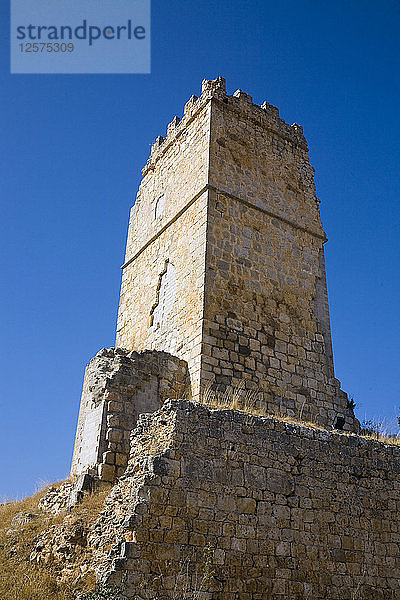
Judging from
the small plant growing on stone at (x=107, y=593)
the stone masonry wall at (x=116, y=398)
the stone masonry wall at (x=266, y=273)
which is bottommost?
the small plant growing on stone at (x=107, y=593)

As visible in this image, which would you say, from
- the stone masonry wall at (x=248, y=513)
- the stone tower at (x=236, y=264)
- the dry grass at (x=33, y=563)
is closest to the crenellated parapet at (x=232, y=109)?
the stone tower at (x=236, y=264)

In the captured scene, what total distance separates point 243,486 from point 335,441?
5.51 ft

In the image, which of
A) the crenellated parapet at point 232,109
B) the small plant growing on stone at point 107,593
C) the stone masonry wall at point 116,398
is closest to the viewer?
the small plant growing on stone at point 107,593

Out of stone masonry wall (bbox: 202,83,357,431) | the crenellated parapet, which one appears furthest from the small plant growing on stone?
the crenellated parapet

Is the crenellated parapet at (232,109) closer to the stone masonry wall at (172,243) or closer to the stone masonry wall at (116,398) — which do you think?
the stone masonry wall at (172,243)

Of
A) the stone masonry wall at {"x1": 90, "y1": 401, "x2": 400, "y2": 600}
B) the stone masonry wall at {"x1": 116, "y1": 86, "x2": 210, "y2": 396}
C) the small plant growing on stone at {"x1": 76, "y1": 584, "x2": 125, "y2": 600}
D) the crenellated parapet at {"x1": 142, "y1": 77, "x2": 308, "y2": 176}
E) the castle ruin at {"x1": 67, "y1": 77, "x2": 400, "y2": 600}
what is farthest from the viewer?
the crenellated parapet at {"x1": 142, "y1": 77, "x2": 308, "y2": 176}

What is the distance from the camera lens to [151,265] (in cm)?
1345

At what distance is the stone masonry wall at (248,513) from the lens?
6289 mm

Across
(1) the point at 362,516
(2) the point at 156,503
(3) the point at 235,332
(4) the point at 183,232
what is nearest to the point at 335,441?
(1) the point at 362,516

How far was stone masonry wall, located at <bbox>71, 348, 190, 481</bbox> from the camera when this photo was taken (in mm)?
8992

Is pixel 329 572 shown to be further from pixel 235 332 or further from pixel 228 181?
pixel 228 181

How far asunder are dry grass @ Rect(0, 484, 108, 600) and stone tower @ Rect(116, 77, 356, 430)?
307 centimetres

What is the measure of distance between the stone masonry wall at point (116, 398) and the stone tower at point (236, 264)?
537 millimetres

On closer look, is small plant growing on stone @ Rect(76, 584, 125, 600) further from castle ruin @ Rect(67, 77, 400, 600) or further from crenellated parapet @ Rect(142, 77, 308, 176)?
crenellated parapet @ Rect(142, 77, 308, 176)
